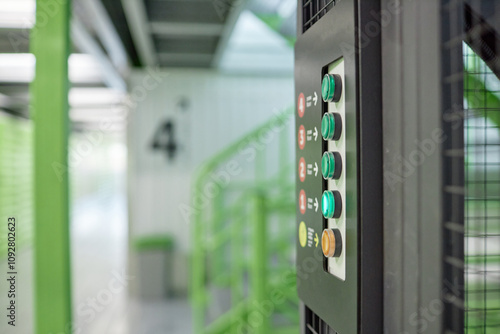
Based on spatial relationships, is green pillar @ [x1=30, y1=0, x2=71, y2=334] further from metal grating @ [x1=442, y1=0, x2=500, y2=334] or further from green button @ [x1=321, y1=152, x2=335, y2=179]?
metal grating @ [x1=442, y1=0, x2=500, y2=334]

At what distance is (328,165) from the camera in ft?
2.65

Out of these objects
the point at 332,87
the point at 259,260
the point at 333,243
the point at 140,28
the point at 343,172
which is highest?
the point at 140,28

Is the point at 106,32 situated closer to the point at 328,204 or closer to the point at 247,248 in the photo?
the point at 247,248

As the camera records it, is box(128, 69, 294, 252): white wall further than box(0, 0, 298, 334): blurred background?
Yes

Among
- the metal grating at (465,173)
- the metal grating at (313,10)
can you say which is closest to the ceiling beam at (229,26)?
the metal grating at (313,10)

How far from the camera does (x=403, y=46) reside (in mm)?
676

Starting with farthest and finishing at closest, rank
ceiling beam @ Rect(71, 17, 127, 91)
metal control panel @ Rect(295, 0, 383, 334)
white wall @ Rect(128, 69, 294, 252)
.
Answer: white wall @ Rect(128, 69, 294, 252), ceiling beam @ Rect(71, 17, 127, 91), metal control panel @ Rect(295, 0, 383, 334)

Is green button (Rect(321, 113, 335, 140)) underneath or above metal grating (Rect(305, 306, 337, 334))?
above

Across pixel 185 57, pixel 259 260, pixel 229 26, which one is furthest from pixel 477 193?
pixel 185 57

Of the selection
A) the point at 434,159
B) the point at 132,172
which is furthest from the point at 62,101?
the point at 132,172

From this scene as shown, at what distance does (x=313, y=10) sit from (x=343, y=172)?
15.8 inches

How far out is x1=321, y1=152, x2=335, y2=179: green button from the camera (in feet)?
2.61

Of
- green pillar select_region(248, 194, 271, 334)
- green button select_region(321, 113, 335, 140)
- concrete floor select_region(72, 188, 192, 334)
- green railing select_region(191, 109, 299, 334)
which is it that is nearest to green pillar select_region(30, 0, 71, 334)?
green button select_region(321, 113, 335, 140)

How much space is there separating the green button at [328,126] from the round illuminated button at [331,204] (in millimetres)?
99
